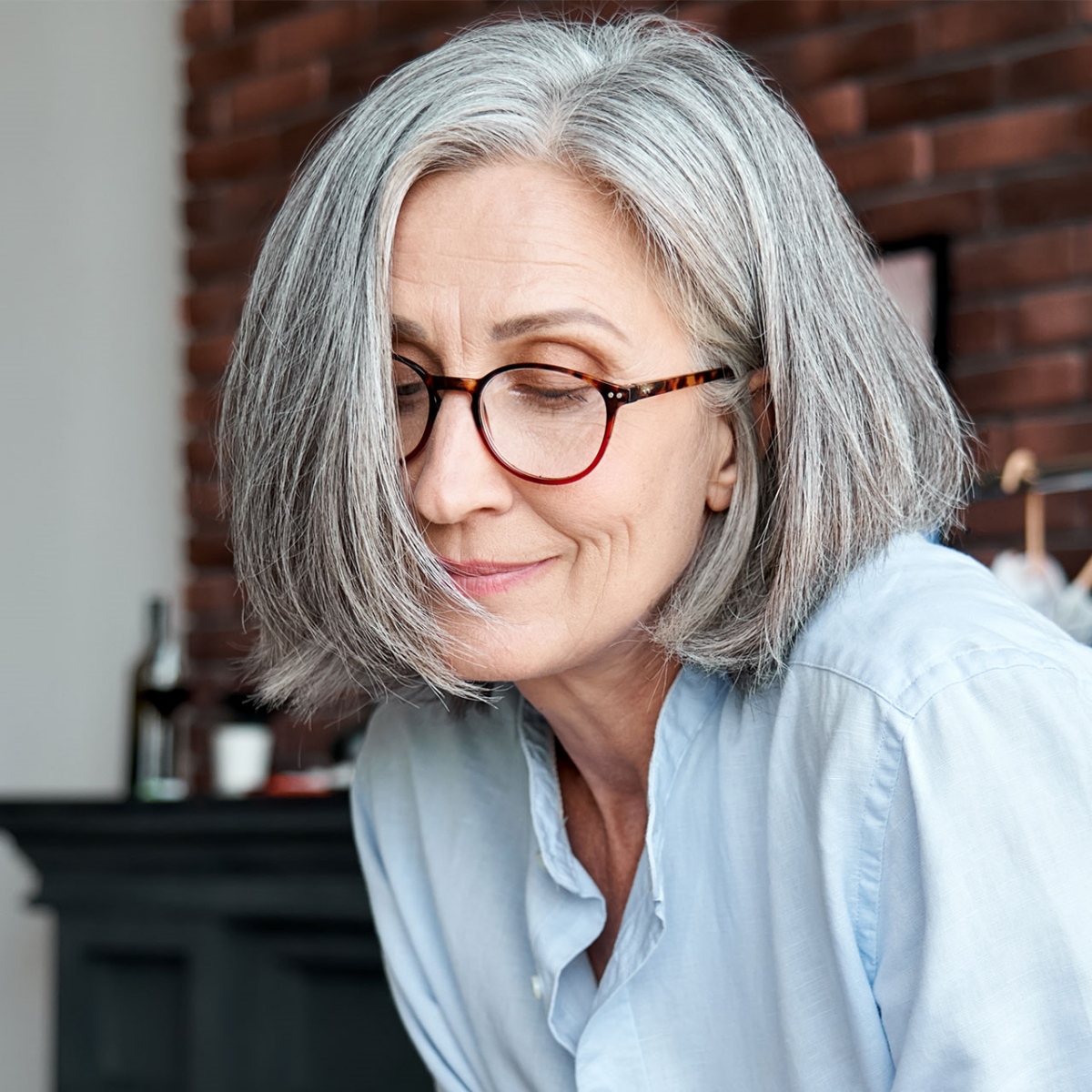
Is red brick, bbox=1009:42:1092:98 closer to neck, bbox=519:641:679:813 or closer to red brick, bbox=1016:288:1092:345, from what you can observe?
red brick, bbox=1016:288:1092:345

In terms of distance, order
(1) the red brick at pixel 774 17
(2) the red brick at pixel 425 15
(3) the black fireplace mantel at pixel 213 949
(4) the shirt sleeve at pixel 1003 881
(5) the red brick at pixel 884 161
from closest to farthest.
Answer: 1. (4) the shirt sleeve at pixel 1003 881
2. (3) the black fireplace mantel at pixel 213 949
3. (5) the red brick at pixel 884 161
4. (1) the red brick at pixel 774 17
5. (2) the red brick at pixel 425 15

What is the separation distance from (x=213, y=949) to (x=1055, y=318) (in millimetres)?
1685

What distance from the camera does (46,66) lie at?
2.99m

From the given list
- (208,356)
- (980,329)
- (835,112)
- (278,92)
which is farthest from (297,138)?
(980,329)

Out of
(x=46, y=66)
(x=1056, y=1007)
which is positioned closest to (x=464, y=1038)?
(x=1056, y=1007)

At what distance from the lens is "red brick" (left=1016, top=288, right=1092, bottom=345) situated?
222 centimetres

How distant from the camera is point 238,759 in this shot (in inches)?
104

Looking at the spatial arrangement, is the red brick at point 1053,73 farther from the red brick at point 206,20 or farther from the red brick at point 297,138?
the red brick at point 206,20

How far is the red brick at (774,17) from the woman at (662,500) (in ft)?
4.69

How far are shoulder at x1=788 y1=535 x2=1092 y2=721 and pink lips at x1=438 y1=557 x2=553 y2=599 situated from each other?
22 cm

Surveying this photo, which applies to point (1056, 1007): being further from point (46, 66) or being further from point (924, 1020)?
point (46, 66)

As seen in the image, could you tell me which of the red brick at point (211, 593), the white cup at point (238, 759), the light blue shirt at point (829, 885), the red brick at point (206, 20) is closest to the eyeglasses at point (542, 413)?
the light blue shirt at point (829, 885)

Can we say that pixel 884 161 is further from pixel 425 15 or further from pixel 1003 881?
pixel 1003 881

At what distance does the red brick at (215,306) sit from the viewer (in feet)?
10.5
